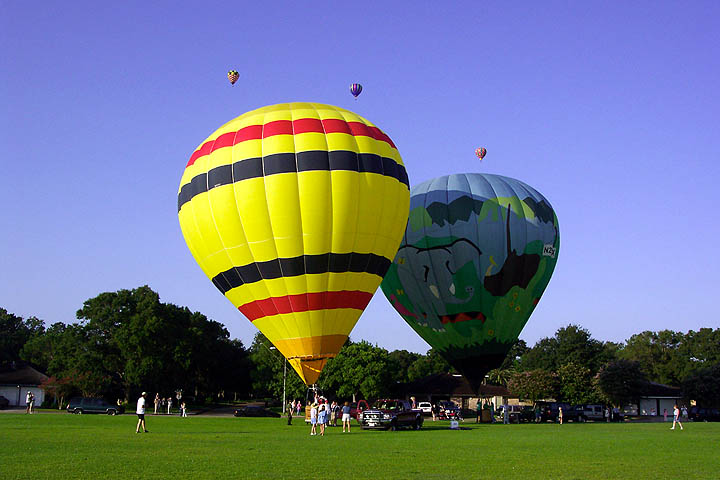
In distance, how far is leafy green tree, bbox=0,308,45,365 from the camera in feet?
284

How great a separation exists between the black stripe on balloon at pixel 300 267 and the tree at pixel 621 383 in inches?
1614

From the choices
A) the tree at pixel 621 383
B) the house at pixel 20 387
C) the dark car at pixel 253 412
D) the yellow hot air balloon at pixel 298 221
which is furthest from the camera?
the house at pixel 20 387

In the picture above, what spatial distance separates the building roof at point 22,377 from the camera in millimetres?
65062

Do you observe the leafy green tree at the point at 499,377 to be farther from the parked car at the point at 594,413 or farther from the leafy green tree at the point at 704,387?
the parked car at the point at 594,413

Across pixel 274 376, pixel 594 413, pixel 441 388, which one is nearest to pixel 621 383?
pixel 594 413

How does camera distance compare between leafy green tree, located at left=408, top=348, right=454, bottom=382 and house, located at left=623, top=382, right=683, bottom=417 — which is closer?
house, located at left=623, top=382, right=683, bottom=417

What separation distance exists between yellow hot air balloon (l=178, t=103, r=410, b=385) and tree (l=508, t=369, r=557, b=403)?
3992 centimetres

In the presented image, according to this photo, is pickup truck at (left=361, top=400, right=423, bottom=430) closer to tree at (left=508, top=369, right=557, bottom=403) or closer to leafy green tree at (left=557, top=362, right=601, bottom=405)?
tree at (left=508, top=369, right=557, bottom=403)

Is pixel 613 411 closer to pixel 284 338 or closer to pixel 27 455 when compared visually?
pixel 284 338

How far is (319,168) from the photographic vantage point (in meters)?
24.2

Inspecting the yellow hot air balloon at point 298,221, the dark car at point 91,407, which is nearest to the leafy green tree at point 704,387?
the yellow hot air balloon at point 298,221

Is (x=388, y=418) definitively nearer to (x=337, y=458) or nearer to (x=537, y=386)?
(x=337, y=458)

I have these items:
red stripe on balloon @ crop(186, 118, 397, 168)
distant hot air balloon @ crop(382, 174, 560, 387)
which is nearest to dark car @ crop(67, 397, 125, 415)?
distant hot air balloon @ crop(382, 174, 560, 387)

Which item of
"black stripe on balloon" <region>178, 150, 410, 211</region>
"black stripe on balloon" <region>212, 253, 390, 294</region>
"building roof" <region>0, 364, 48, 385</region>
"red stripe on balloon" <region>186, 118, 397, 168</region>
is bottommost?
"building roof" <region>0, 364, 48, 385</region>
